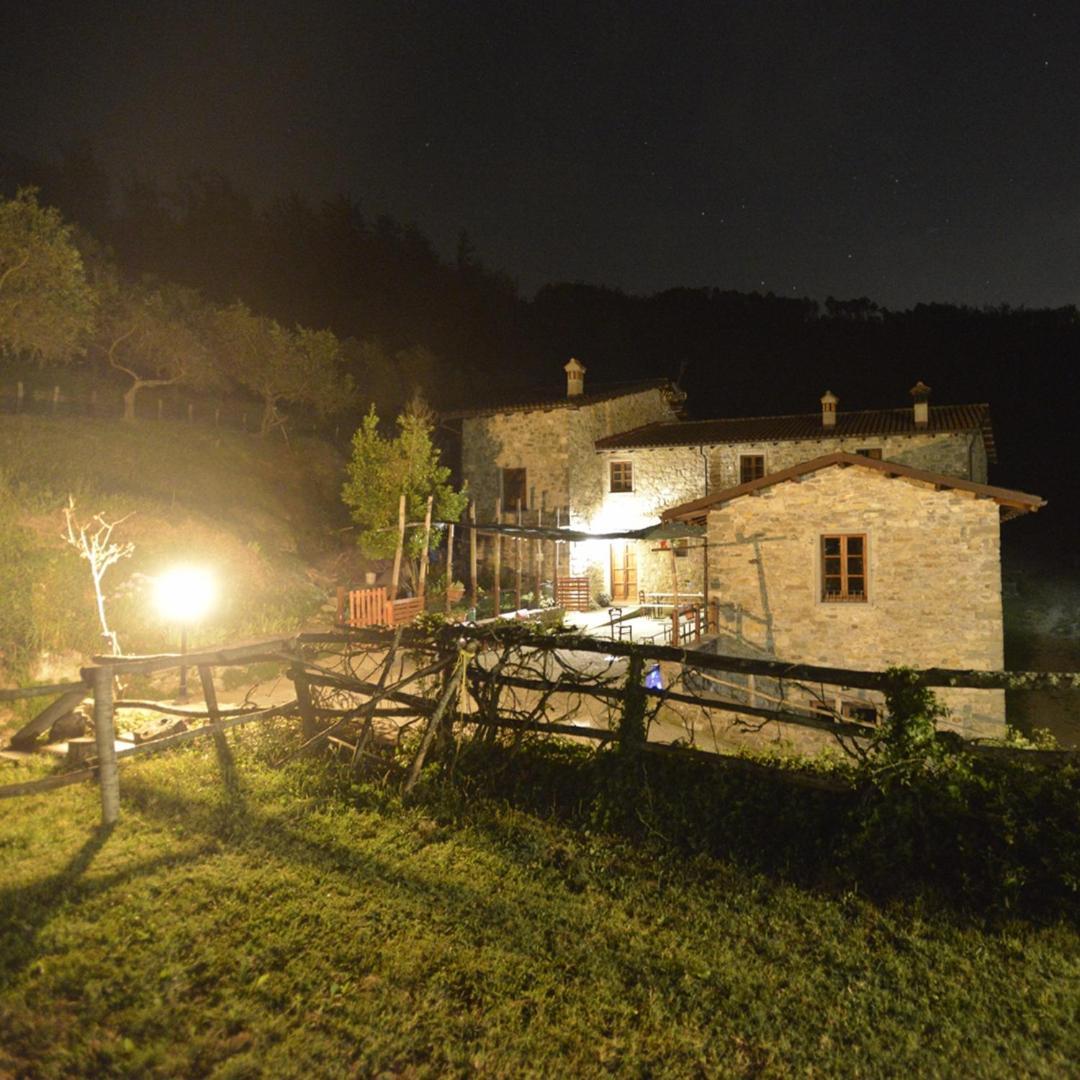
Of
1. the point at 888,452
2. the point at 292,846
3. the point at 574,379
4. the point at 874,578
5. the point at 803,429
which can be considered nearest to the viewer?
the point at 292,846

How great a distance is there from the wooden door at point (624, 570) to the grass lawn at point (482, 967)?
1921 cm

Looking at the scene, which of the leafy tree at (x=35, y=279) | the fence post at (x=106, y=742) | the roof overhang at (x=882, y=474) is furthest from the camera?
the leafy tree at (x=35, y=279)

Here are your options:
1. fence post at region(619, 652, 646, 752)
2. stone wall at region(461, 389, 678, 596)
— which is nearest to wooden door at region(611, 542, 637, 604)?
stone wall at region(461, 389, 678, 596)

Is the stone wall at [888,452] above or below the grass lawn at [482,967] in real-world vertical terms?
above

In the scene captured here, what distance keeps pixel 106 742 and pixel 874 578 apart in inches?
531

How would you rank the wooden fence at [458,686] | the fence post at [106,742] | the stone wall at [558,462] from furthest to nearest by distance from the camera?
the stone wall at [558,462] < the fence post at [106,742] < the wooden fence at [458,686]

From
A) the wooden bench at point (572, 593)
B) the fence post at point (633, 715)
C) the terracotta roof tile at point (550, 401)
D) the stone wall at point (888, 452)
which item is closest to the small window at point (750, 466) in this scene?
the stone wall at point (888, 452)

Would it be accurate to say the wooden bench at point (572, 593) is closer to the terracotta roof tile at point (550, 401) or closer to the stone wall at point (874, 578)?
the terracotta roof tile at point (550, 401)

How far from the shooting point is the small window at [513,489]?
2447cm

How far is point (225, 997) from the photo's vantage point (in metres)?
3.17

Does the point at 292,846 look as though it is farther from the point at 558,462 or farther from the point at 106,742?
the point at 558,462

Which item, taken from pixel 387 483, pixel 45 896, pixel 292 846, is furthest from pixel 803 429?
pixel 45 896

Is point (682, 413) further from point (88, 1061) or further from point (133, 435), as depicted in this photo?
point (88, 1061)

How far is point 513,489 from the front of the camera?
24844 millimetres
